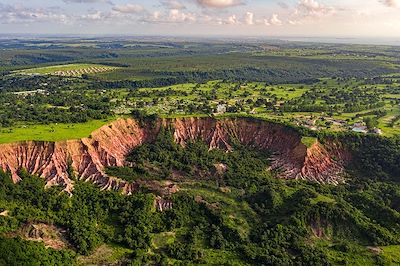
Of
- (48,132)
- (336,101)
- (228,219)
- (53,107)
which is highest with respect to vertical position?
(48,132)

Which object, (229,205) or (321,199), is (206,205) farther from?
(321,199)

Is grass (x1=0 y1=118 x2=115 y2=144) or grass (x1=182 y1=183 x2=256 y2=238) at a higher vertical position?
grass (x1=0 y1=118 x2=115 y2=144)

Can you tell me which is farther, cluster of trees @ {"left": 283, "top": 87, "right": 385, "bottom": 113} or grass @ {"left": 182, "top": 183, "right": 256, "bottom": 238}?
cluster of trees @ {"left": 283, "top": 87, "right": 385, "bottom": 113}

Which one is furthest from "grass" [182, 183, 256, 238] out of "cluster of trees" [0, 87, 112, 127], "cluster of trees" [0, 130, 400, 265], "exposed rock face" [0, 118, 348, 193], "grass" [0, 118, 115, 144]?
"cluster of trees" [0, 87, 112, 127]

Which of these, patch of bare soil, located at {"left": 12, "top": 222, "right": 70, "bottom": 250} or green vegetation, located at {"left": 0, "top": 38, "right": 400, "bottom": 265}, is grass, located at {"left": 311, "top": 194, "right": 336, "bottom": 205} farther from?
patch of bare soil, located at {"left": 12, "top": 222, "right": 70, "bottom": 250}

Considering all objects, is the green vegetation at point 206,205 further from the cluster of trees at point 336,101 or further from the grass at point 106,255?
the cluster of trees at point 336,101

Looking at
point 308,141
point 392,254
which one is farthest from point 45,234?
point 308,141

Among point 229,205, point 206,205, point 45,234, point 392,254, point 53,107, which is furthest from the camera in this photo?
point 53,107
